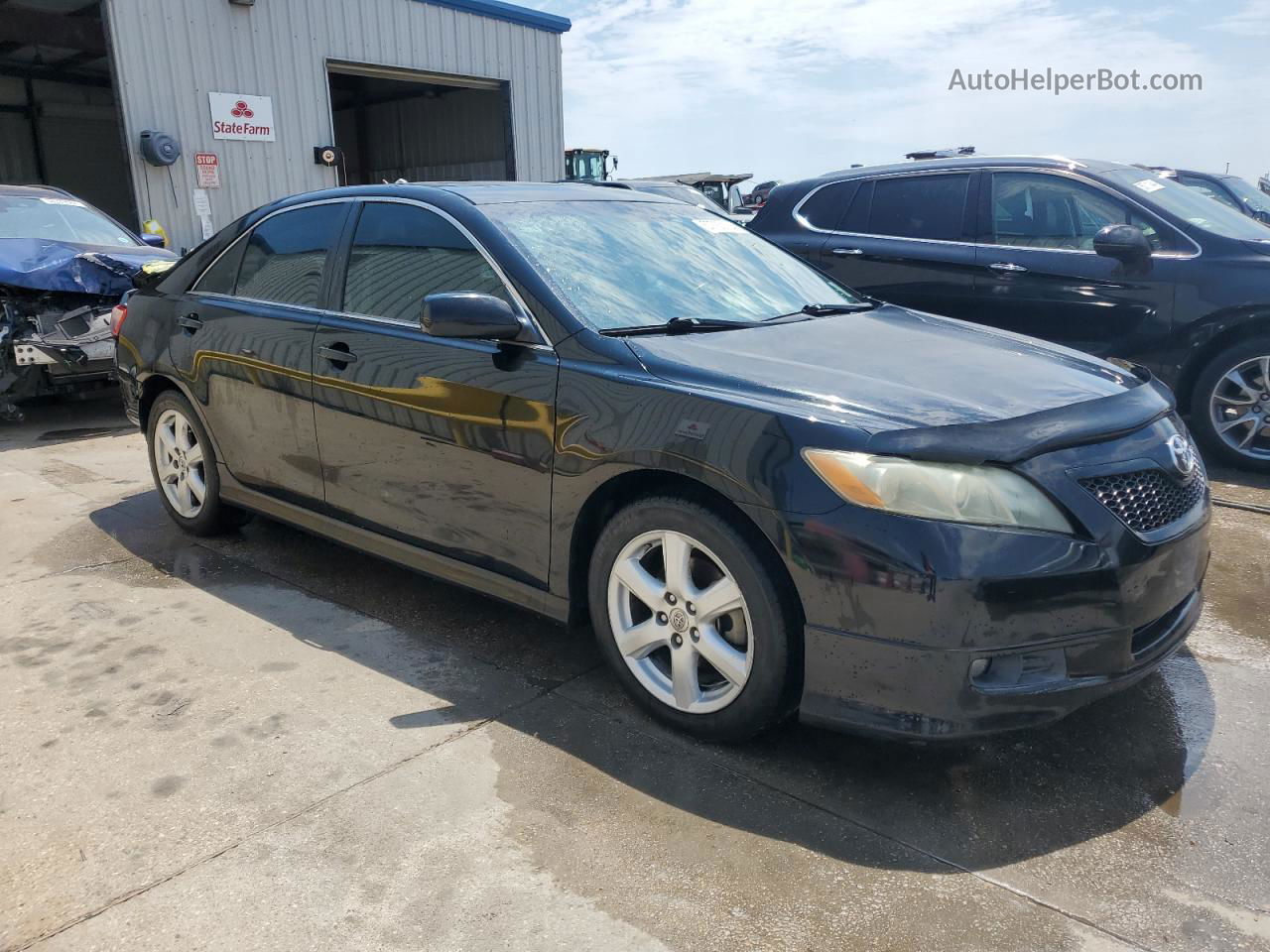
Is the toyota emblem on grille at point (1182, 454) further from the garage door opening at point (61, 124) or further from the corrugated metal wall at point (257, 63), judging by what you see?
the garage door opening at point (61, 124)

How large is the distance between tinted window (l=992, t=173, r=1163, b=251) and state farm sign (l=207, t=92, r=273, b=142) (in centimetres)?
1015

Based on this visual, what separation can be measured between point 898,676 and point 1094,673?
0.50m

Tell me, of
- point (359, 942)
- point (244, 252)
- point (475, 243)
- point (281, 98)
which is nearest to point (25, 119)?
point (281, 98)

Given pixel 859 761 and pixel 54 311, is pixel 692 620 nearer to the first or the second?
pixel 859 761

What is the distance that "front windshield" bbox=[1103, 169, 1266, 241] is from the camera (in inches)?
221

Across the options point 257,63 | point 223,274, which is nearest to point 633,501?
point 223,274

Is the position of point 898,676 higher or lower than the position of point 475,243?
lower

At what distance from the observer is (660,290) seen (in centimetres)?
331

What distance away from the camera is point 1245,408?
5422 millimetres

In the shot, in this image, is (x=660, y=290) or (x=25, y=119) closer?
(x=660, y=290)

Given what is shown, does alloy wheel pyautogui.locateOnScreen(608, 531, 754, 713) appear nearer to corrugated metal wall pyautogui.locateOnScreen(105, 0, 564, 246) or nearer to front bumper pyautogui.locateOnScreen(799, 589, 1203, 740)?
front bumper pyautogui.locateOnScreen(799, 589, 1203, 740)

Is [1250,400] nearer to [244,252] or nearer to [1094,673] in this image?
[1094,673]

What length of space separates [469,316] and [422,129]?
20.2 m

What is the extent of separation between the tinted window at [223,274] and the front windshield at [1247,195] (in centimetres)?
993
